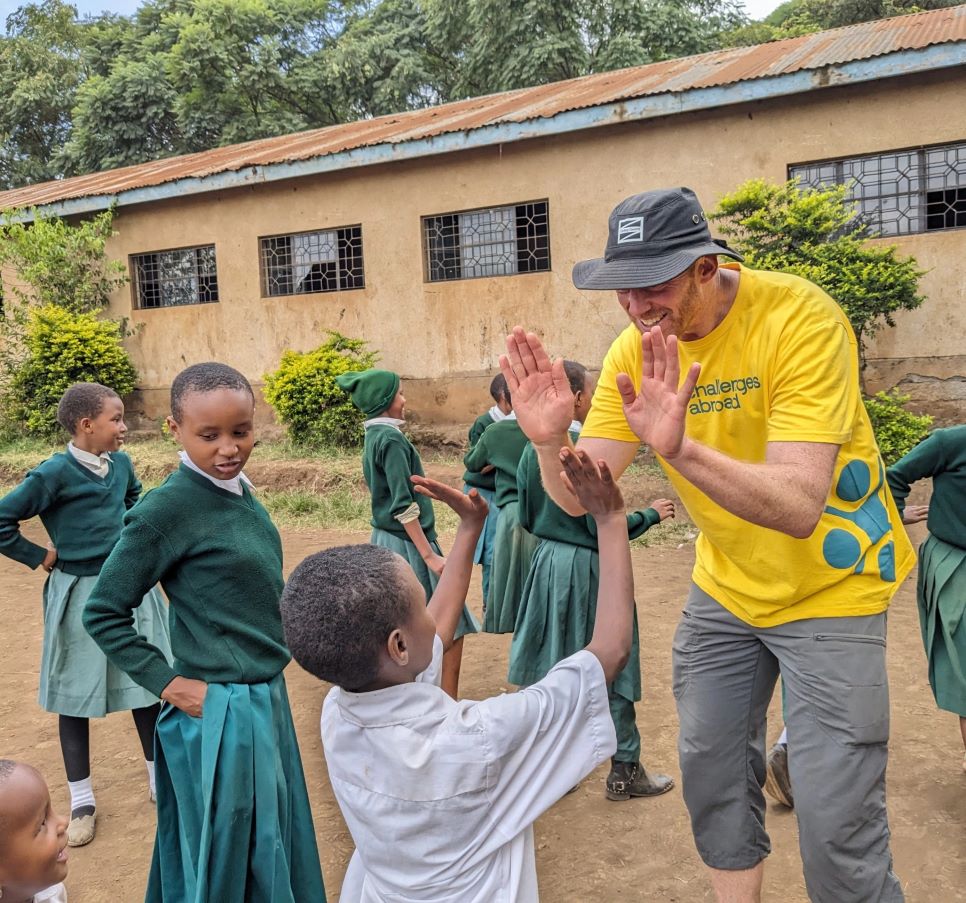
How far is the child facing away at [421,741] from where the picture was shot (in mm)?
1696

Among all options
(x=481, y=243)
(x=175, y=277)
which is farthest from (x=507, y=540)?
(x=175, y=277)

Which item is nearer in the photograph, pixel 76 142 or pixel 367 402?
pixel 367 402

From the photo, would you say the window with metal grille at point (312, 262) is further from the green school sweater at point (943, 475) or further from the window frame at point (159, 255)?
the green school sweater at point (943, 475)

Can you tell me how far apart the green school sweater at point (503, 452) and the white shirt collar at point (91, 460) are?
1.74m

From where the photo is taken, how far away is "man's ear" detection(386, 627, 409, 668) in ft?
5.65

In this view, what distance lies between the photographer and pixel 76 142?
79.0 feet

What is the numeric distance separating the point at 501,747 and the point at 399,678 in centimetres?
23

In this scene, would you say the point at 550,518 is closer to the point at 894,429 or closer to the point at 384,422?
the point at 384,422

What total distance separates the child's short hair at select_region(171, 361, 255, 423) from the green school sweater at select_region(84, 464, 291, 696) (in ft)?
0.61

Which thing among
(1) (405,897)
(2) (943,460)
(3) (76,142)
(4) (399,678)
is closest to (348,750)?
(4) (399,678)

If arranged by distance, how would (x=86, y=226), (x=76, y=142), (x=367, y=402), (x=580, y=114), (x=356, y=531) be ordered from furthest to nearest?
1. (x=76, y=142)
2. (x=86, y=226)
3. (x=580, y=114)
4. (x=356, y=531)
5. (x=367, y=402)

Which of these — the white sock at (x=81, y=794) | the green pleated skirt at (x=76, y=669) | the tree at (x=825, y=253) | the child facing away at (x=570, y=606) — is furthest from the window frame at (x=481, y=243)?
the white sock at (x=81, y=794)

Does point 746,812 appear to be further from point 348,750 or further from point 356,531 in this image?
point 356,531

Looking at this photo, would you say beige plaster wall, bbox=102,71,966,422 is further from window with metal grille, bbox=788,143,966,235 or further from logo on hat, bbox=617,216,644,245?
logo on hat, bbox=617,216,644,245
